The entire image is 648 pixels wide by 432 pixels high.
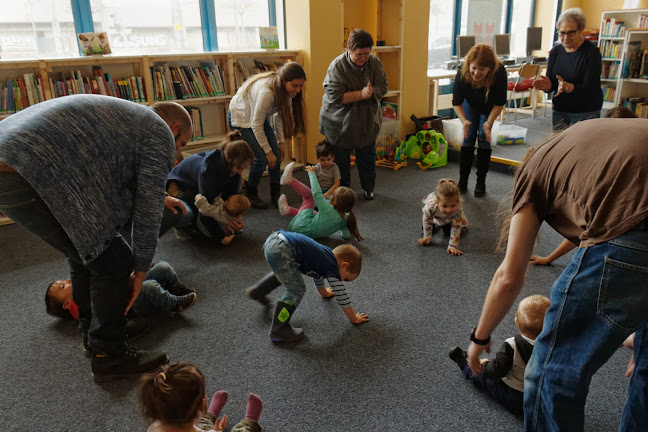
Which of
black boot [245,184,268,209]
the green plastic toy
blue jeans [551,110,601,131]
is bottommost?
black boot [245,184,268,209]

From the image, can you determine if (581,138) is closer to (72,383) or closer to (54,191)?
(54,191)

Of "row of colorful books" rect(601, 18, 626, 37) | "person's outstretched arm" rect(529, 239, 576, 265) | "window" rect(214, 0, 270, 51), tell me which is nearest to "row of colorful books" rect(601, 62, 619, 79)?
"row of colorful books" rect(601, 18, 626, 37)

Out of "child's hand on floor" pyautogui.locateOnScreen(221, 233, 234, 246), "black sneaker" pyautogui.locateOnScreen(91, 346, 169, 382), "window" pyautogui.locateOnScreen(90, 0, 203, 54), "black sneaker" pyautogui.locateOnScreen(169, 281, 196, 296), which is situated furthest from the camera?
"window" pyautogui.locateOnScreen(90, 0, 203, 54)

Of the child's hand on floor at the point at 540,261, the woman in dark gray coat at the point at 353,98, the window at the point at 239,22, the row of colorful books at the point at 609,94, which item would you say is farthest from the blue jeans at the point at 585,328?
the row of colorful books at the point at 609,94

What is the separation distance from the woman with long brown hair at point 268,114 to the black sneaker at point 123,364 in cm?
212

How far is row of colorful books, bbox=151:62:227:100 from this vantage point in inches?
171

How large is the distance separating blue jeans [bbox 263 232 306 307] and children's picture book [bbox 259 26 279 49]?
318 cm

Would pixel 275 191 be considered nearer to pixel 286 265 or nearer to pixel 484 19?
pixel 286 265

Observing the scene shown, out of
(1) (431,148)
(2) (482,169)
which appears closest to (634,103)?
(1) (431,148)

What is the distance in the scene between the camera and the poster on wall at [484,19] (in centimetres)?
767

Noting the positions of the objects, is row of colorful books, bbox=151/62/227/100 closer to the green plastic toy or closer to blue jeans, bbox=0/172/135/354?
the green plastic toy

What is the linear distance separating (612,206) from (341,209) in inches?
85.9

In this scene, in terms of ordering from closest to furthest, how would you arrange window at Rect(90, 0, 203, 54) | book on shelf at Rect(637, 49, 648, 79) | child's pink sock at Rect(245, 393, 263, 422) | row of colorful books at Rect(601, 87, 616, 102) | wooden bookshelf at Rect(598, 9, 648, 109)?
child's pink sock at Rect(245, 393, 263, 422) < window at Rect(90, 0, 203, 54) < book on shelf at Rect(637, 49, 648, 79) < wooden bookshelf at Rect(598, 9, 648, 109) < row of colorful books at Rect(601, 87, 616, 102)

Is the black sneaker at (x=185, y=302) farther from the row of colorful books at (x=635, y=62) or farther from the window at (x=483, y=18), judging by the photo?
the window at (x=483, y=18)
